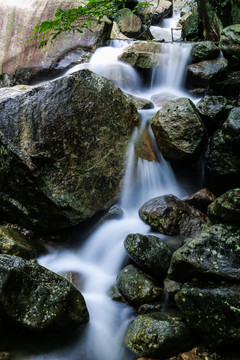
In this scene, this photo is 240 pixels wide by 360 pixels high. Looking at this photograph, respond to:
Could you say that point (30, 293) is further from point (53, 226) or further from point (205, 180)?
point (205, 180)

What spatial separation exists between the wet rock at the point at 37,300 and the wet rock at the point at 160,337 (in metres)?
0.70

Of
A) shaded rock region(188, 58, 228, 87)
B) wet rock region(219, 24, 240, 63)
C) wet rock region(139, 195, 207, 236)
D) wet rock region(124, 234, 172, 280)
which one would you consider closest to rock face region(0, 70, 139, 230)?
wet rock region(139, 195, 207, 236)

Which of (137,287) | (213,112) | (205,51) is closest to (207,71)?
(205,51)

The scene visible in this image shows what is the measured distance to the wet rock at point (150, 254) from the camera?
135 inches

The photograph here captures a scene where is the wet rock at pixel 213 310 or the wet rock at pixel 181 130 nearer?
the wet rock at pixel 213 310

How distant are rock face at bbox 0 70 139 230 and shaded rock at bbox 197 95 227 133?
197 cm

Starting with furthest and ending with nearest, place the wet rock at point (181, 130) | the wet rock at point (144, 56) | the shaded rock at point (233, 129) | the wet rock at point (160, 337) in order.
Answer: the wet rock at point (144, 56) → the wet rock at point (181, 130) → the shaded rock at point (233, 129) → the wet rock at point (160, 337)

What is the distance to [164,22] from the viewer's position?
61.9 feet

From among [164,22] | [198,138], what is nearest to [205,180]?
[198,138]

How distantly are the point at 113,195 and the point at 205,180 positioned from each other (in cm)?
190

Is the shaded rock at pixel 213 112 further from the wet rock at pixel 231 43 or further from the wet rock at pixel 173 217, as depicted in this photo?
the wet rock at pixel 231 43

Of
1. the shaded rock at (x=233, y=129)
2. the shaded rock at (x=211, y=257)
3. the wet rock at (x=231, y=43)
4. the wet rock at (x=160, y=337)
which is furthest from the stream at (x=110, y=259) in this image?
the wet rock at (x=231, y=43)

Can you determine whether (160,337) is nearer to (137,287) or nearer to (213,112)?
(137,287)

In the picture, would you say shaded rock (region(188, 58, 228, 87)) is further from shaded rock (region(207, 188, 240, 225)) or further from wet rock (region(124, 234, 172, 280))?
wet rock (region(124, 234, 172, 280))
